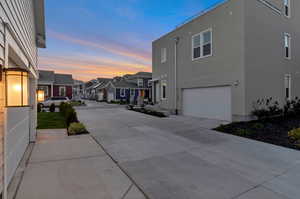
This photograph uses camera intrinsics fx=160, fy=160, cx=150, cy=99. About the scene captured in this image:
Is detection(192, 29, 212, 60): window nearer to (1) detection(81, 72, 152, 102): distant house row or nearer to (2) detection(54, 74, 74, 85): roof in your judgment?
(1) detection(81, 72, 152, 102): distant house row

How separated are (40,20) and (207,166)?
7819 millimetres

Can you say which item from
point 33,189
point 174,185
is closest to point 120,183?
point 174,185

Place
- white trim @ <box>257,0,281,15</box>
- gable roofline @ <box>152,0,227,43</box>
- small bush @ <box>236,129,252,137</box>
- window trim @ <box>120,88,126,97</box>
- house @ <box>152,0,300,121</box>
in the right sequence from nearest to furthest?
small bush @ <box>236,129,252,137</box>
house @ <box>152,0,300,121</box>
white trim @ <box>257,0,281,15</box>
gable roofline @ <box>152,0,227,43</box>
window trim @ <box>120,88,126,97</box>

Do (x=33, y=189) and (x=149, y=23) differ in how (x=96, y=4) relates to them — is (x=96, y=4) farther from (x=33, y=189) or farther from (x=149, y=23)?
(x=33, y=189)

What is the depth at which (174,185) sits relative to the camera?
281 cm

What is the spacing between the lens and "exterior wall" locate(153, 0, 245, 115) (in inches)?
333

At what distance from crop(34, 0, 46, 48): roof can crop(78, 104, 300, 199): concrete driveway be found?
16.7 feet

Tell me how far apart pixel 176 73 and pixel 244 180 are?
33.8ft

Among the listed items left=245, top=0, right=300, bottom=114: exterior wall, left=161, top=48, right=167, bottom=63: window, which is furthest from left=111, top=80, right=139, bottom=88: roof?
left=245, top=0, right=300, bottom=114: exterior wall

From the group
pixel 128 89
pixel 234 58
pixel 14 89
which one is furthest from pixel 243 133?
pixel 128 89

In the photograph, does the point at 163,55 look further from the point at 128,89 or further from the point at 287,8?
the point at 128,89

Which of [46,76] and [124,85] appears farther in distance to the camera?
[124,85]

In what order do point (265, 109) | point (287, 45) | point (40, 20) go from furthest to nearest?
point (287, 45)
point (265, 109)
point (40, 20)

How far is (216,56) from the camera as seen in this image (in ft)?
31.5
